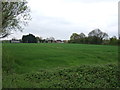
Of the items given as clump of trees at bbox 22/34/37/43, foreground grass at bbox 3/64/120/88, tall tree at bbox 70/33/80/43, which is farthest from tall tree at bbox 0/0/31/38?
tall tree at bbox 70/33/80/43

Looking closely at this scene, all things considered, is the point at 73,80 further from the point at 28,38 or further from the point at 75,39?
the point at 75,39

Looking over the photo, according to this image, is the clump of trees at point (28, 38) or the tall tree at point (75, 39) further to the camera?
the tall tree at point (75, 39)

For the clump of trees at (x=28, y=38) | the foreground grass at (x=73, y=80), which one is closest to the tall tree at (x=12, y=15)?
the foreground grass at (x=73, y=80)

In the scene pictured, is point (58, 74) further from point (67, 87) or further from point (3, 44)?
point (3, 44)

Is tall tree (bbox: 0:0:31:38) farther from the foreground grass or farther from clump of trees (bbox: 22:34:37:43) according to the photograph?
clump of trees (bbox: 22:34:37:43)

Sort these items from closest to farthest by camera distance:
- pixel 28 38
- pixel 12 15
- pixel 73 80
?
pixel 73 80
pixel 12 15
pixel 28 38

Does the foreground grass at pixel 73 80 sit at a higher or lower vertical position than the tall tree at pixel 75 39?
lower

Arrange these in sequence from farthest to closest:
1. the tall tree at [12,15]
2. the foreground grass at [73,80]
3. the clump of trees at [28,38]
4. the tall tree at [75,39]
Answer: the tall tree at [75,39], the clump of trees at [28,38], the tall tree at [12,15], the foreground grass at [73,80]

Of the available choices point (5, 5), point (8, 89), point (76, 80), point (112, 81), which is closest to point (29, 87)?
point (8, 89)

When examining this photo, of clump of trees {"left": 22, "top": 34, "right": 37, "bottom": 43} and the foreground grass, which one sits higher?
clump of trees {"left": 22, "top": 34, "right": 37, "bottom": 43}

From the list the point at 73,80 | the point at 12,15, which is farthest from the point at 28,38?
the point at 73,80

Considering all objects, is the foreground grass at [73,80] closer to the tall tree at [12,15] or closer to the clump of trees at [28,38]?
the tall tree at [12,15]

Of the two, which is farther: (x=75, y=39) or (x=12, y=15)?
(x=75, y=39)

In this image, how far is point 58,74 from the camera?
31.0 ft
